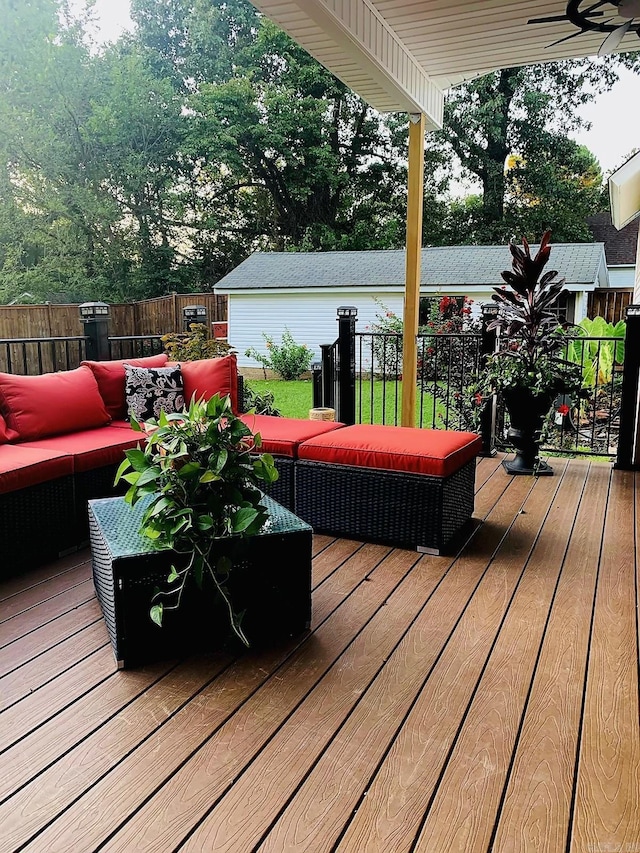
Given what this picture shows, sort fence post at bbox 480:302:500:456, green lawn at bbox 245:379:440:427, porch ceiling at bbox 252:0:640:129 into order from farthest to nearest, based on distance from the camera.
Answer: green lawn at bbox 245:379:440:427 < fence post at bbox 480:302:500:456 < porch ceiling at bbox 252:0:640:129

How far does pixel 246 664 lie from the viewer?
2.13 meters

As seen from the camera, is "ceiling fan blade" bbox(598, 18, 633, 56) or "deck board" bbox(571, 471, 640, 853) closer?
"deck board" bbox(571, 471, 640, 853)

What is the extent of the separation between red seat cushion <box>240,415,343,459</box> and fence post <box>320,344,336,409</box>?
5.33 ft

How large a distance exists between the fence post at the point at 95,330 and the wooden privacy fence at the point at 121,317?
19.6 feet

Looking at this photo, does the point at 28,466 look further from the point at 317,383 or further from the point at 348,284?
the point at 348,284

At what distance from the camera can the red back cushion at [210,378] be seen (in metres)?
4.03

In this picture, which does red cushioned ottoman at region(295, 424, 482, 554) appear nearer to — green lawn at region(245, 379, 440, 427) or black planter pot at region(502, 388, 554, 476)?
black planter pot at region(502, 388, 554, 476)

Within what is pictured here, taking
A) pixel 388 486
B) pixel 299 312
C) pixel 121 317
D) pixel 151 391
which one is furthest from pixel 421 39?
pixel 121 317

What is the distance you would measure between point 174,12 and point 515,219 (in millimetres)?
12351

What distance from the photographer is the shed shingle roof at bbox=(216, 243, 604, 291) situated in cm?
1234

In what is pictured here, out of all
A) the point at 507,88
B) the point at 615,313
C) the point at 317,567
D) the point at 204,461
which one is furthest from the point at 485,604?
the point at 507,88

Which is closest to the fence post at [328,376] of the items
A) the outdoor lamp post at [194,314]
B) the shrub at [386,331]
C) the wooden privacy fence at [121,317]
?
the outdoor lamp post at [194,314]

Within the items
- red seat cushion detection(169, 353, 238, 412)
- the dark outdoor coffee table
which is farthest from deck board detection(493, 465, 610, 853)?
red seat cushion detection(169, 353, 238, 412)

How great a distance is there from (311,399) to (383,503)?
7642 millimetres
